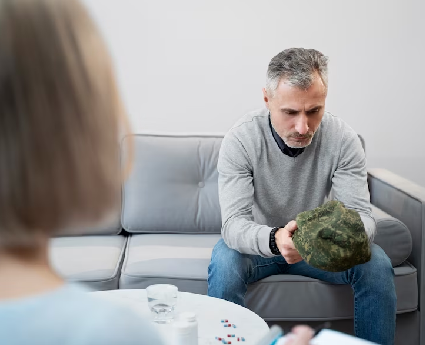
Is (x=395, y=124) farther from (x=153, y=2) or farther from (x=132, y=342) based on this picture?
(x=132, y=342)

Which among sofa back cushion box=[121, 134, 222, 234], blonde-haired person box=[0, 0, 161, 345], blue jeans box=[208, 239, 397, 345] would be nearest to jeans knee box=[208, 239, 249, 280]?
blue jeans box=[208, 239, 397, 345]

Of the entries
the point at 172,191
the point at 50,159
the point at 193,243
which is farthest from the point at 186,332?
the point at 172,191

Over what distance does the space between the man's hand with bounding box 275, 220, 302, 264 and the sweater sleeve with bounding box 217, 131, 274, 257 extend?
0.05 meters

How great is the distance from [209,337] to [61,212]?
100 cm

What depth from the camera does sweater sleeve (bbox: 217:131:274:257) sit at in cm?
183

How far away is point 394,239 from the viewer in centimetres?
211

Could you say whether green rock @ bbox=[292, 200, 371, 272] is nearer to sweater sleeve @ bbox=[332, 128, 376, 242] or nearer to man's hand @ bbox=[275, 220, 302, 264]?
man's hand @ bbox=[275, 220, 302, 264]

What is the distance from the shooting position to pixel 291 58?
6.41 feet

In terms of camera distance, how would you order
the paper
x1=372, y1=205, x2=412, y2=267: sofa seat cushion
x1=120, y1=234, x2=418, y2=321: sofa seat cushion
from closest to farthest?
1. the paper
2. x1=120, y1=234, x2=418, y2=321: sofa seat cushion
3. x1=372, y1=205, x2=412, y2=267: sofa seat cushion

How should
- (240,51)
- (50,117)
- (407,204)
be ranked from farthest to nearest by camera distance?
1. (240,51)
2. (407,204)
3. (50,117)

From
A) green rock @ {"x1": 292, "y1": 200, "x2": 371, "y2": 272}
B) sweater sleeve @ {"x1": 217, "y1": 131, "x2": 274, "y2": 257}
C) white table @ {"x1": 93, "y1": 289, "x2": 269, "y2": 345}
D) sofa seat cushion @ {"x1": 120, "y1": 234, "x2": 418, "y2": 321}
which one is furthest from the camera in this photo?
sofa seat cushion @ {"x1": 120, "y1": 234, "x2": 418, "y2": 321}

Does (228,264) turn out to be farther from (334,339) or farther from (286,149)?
(334,339)

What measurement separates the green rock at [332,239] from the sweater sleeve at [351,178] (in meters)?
0.39

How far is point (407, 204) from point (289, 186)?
1.68 ft
